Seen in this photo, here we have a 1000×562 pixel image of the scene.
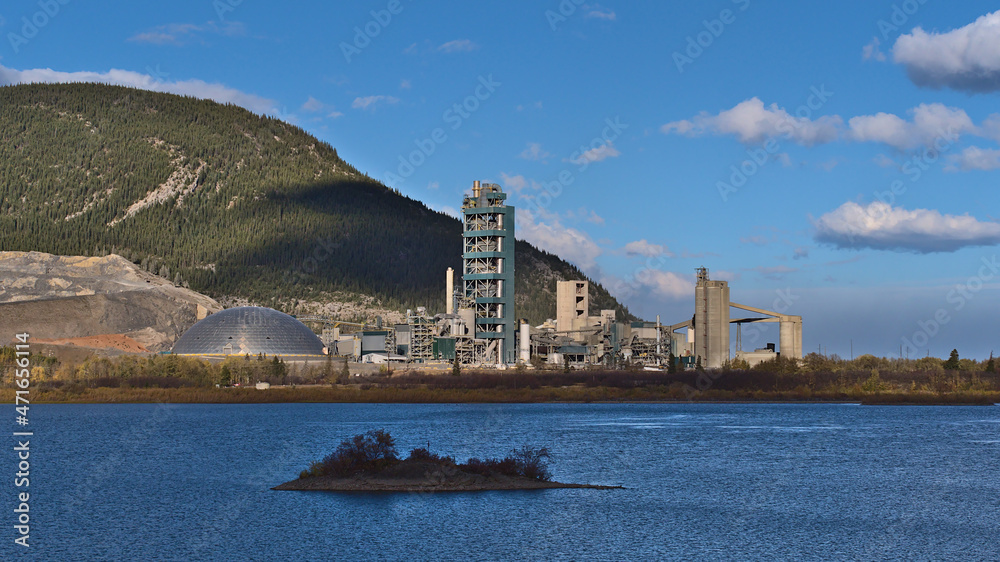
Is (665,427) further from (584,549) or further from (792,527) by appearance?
(584,549)

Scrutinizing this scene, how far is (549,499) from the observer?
171 feet

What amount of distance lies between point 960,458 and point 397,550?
50.9 meters

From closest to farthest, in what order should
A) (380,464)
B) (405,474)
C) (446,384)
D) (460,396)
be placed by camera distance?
(380,464) < (405,474) < (460,396) < (446,384)

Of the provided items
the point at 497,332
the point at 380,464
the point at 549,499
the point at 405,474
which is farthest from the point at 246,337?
the point at 549,499

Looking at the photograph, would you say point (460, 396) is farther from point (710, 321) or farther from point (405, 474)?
point (405, 474)

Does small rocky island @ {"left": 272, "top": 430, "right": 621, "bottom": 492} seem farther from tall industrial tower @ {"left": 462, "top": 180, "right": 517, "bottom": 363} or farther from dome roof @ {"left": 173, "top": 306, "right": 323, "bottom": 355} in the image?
dome roof @ {"left": 173, "top": 306, "right": 323, "bottom": 355}

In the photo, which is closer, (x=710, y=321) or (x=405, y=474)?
(x=405, y=474)

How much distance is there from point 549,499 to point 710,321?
14325cm

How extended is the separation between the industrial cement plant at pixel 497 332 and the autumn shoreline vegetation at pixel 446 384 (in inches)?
377

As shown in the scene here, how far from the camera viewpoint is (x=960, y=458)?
7500 centimetres

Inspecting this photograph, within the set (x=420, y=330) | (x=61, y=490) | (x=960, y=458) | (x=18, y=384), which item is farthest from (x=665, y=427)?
(x=18, y=384)

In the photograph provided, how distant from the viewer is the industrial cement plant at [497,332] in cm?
18000

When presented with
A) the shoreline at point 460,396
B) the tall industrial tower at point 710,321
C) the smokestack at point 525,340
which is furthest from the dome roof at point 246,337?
the tall industrial tower at point 710,321

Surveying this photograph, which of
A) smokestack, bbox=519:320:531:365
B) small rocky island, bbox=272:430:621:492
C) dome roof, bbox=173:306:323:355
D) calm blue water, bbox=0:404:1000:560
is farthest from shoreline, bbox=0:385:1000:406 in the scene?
small rocky island, bbox=272:430:621:492
